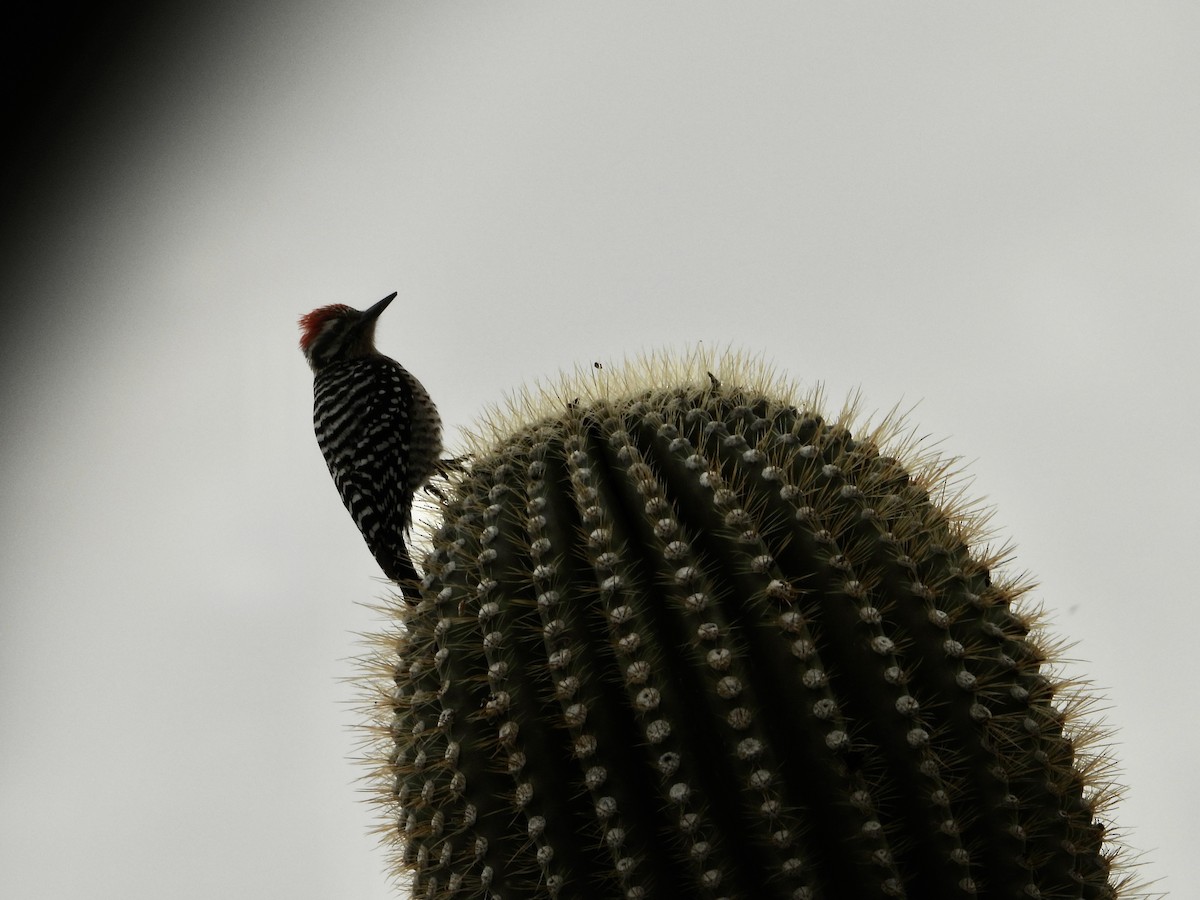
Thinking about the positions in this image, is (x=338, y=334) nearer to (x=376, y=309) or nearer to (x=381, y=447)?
(x=376, y=309)

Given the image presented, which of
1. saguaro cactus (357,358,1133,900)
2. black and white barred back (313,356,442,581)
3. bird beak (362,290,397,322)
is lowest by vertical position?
saguaro cactus (357,358,1133,900)

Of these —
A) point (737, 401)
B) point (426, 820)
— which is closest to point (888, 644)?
point (737, 401)

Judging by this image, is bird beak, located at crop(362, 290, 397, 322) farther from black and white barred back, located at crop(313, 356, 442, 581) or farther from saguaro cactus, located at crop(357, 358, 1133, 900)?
saguaro cactus, located at crop(357, 358, 1133, 900)

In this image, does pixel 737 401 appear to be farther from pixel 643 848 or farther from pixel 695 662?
pixel 643 848

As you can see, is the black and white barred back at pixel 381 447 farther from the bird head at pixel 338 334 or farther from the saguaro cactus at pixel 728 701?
the saguaro cactus at pixel 728 701

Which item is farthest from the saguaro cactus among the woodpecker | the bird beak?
the bird beak


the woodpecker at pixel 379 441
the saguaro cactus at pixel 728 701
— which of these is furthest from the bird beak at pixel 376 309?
the saguaro cactus at pixel 728 701
